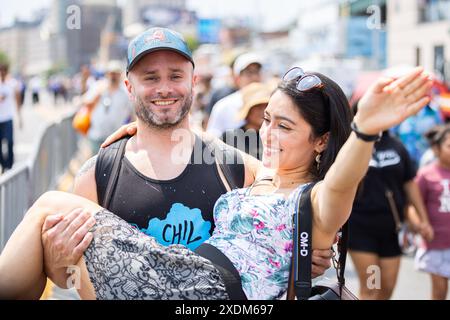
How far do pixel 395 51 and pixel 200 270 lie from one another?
A: 40276mm

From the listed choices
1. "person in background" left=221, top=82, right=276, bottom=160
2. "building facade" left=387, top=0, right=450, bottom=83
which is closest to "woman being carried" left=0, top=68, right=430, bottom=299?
"person in background" left=221, top=82, right=276, bottom=160

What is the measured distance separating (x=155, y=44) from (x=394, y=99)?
51.1 inches

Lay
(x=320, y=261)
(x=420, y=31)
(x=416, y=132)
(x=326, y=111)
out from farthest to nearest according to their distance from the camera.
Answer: (x=420, y=31) < (x=416, y=132) < (x=326, y=111) < (x=320, y=261)

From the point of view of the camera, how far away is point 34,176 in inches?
279

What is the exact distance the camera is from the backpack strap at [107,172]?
309 cm

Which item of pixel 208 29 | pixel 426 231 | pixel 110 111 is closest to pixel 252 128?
pixel 426 231

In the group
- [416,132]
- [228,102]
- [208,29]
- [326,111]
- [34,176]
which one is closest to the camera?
[326,111]

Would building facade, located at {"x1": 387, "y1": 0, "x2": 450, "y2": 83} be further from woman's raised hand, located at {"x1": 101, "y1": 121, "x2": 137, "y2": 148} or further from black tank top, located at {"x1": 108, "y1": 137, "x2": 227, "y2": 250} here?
black tank top, located at {"x1": 108, "y1": 137, "x2": 227, "y2": 250}

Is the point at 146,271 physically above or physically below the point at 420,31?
below

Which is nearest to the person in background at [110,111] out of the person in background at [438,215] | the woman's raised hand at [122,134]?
the person in background at [438,215]

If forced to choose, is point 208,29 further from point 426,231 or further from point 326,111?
point 326,111

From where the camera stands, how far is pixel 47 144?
938 cm

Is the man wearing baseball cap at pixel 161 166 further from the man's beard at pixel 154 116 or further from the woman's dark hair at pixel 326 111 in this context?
the woman's dark hair at pixel 326 111

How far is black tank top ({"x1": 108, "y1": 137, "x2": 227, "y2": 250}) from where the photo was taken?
9.96 ft
